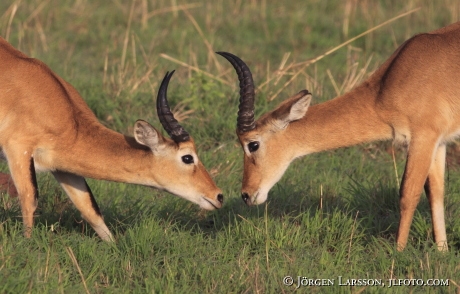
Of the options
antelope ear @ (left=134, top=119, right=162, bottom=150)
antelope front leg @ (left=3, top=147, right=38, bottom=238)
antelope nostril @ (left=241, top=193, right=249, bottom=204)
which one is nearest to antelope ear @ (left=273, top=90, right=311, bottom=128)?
antelope nostril @ (left=241, top=193, right=249, bottom=204)

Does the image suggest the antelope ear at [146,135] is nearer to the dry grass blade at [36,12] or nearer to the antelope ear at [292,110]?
the antelope ear at [292,110]

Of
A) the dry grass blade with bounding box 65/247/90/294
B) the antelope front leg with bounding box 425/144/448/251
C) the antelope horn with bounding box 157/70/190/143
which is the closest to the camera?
the dry grass blade with bounding box 65/247/90/294

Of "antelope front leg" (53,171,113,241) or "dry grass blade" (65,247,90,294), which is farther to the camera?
"antelope front leg" (53,171,113,241)

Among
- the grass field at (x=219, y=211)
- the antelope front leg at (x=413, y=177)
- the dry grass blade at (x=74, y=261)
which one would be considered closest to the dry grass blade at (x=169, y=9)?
the grass field at (x=219, y=211)

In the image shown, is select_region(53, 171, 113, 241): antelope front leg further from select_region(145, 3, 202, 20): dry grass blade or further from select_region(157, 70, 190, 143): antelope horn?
select_region(145, 3, 202, 20): dry grass blade

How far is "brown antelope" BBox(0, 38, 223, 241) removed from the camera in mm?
6156

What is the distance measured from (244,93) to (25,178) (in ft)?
5.58

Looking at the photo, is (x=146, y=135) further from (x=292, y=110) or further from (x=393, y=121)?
(x=393, y=121)

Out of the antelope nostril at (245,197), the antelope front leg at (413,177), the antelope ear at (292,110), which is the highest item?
the antelope ear at (292,110)

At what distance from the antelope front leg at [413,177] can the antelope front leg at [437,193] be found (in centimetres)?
26

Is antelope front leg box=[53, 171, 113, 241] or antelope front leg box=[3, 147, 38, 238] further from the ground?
antelope front leg box=[3, 147, 38, 238]

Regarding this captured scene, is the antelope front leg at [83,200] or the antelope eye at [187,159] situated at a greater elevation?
the antelope eye at [187,159]

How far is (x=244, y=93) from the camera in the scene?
6383mm

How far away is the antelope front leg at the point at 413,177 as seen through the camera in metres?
6.23
